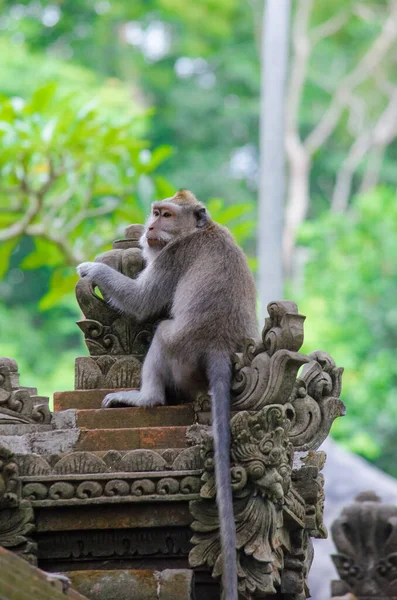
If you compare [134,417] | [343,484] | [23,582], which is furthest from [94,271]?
[343,484]

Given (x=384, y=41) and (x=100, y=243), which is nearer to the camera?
(x=100, y=243)

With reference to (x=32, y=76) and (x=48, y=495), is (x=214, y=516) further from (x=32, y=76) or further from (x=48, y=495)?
(x=32, y=76)

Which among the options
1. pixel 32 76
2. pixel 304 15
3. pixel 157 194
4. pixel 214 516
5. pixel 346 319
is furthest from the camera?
pixel 304 15

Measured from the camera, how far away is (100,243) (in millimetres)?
13750

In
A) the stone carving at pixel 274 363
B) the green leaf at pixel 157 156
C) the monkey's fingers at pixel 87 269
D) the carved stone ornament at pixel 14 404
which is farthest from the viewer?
the green leaf at pixel 157 156

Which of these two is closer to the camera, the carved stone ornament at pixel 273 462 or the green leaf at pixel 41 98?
the carved stone ornament at pixel 273 462

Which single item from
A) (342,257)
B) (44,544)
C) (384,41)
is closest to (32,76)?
(342,257)

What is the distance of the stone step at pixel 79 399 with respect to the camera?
236 inches

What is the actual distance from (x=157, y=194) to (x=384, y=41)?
53.4 feet

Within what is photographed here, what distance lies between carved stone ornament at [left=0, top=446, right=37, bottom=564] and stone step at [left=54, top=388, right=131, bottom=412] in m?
0.69

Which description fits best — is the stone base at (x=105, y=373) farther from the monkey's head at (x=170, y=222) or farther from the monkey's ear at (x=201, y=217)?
the monkey's ear at (x=201, y=217)

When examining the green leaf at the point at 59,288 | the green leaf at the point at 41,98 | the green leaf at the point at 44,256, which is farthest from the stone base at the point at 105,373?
the green leaf at the point at 44,256

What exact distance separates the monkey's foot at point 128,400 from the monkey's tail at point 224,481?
35 cm

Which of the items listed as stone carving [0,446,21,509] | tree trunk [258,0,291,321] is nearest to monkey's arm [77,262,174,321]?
stone carving [0,446,21,509]
